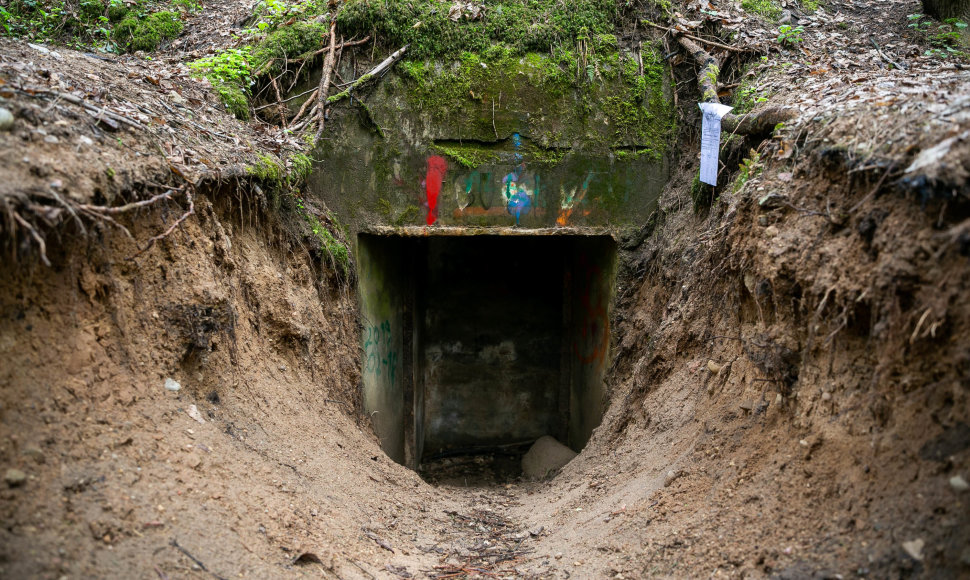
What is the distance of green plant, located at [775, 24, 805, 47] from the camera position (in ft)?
20.3

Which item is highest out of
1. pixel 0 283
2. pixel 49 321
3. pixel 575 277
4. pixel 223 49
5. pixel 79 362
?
pixel 223 49

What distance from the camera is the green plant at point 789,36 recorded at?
6184mm

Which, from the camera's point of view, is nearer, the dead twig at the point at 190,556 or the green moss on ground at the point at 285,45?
the dead twig at the point at 190,556

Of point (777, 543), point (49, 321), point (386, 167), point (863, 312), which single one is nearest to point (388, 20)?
point (386, 167)

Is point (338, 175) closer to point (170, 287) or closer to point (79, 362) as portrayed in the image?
point (170, 287)

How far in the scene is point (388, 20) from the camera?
621 cm

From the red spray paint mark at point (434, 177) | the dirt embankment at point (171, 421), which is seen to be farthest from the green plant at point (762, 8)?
the dirt embankment at point (171, 421)

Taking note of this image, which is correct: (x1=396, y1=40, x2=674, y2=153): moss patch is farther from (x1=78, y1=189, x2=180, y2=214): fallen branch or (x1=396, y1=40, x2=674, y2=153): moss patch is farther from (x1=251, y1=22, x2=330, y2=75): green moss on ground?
(x1=78, y1=189, x2=180, y2=214): fallen branch

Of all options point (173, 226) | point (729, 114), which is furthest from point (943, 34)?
point (173, 226)

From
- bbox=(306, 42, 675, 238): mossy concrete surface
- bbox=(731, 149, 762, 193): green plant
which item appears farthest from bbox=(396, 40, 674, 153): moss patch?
bbox=(731, 149, 762, 193): green plant

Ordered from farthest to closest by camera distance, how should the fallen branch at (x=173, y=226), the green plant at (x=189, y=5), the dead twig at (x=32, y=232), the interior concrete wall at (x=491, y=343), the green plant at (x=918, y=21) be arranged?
the interior concrete wall at (x=491, y=343)
the green plant at (x=189, y=5)
the green plant at (x=918, y=21)
the fallen branch at (x=173, y=226)
the dead twig at (x=32, y=232)

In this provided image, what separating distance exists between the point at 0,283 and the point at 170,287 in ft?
3.30

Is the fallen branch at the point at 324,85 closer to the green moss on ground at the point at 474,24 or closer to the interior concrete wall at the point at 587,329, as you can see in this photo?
the green moss on ground at the point at 474,24

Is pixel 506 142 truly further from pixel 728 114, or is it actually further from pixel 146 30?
pixel 146 30
